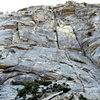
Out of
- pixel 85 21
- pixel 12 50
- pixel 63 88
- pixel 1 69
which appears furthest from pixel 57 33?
pixel 63 88

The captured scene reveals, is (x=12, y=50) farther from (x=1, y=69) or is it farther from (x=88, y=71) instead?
(x=88, y=71)

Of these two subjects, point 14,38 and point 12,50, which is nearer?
point 12,50

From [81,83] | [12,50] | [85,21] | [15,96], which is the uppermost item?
[85,21]

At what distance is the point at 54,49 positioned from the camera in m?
39.1

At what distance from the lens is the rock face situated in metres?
30.4

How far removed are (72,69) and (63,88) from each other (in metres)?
7.99

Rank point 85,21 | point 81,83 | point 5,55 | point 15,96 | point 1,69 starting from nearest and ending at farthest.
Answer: point 15,96 < point 81,83 < point 1,69 < point 5,55 < point 85,21

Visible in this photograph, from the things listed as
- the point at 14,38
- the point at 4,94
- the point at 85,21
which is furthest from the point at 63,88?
the point at 85,21

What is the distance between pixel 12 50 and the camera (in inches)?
1470

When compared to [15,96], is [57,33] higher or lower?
higher

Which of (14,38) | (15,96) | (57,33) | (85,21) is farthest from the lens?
(85,21)

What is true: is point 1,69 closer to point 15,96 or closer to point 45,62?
point 45,62

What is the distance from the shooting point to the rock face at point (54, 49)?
99.6ft

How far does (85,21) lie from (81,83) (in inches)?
976
